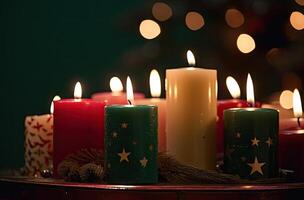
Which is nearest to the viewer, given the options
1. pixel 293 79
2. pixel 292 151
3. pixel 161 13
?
pixel 292 151

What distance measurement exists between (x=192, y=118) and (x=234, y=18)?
1064 mm

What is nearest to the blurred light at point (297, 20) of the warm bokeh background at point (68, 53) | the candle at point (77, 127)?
the warm bokeh background at point (68, 53)

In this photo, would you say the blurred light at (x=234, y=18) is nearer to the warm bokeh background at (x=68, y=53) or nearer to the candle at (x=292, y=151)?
the warm bokeh background at (x=68, y=53)

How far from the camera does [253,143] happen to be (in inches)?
35.9

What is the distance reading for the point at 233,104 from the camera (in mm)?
1157

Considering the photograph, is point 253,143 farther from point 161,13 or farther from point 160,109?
point 161,13

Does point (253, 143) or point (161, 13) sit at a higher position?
point (161, 13)

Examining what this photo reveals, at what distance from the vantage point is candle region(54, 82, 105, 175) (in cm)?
100

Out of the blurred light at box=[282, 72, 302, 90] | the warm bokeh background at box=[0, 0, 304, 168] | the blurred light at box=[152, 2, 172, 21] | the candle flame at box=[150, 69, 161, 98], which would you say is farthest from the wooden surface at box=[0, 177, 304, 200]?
the warm bokeh background at box=[0, 0, 304, 168]

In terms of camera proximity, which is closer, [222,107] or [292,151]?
[292,151]

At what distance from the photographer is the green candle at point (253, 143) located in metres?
0.91

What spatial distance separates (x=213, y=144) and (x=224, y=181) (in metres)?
0.17

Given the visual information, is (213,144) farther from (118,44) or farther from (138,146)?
(118,44)

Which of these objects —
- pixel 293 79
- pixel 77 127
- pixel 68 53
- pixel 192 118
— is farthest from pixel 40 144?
pixel 68 53
